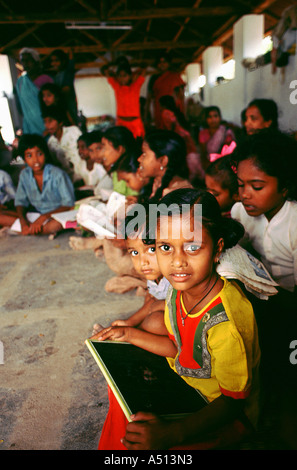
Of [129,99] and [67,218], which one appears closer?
[67,218]

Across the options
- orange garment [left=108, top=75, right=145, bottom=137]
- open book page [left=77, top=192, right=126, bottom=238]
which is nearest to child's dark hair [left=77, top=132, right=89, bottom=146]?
open book page [left=77, top=192, right=126, bottom=238]

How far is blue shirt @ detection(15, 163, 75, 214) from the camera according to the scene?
3.56m

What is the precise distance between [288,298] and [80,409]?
1.00 meters

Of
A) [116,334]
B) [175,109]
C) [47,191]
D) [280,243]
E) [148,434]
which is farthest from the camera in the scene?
[175,109]

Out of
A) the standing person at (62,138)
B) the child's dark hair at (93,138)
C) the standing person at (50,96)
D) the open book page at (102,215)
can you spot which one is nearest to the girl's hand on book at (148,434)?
the open book page at (102,215)

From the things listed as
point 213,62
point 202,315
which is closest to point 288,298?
point 202,315

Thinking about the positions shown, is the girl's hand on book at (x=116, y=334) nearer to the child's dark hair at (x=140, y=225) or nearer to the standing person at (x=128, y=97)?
the child's dark hair at (x=140, y=225)

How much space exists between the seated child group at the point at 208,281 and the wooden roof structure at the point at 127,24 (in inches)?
149

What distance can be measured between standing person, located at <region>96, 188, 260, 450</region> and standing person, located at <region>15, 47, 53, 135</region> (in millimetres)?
3989

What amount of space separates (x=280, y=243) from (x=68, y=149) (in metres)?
3.30

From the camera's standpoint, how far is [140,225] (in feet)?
4.98

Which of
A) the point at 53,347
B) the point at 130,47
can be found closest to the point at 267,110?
the point at 53,347

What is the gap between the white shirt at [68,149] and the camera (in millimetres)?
4191

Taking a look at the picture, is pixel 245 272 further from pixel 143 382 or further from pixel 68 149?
pixel 68 149
